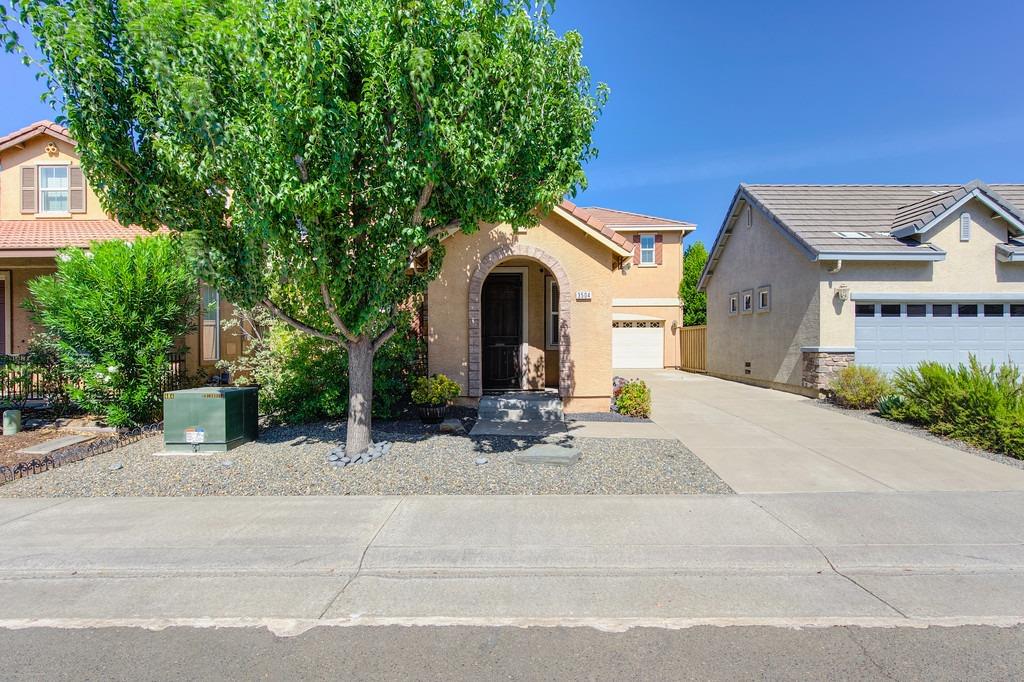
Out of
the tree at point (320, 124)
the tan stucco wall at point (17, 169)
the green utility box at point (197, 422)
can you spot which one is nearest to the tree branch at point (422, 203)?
the tree at point (320, 124)

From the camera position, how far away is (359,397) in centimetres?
723

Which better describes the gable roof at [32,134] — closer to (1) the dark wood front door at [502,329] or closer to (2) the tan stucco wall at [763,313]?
(1) the dark wood front door at [502,329]

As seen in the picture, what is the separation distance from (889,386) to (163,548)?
13.0 meters

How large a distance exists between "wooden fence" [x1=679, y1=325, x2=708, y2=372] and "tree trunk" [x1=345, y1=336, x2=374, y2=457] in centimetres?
1617

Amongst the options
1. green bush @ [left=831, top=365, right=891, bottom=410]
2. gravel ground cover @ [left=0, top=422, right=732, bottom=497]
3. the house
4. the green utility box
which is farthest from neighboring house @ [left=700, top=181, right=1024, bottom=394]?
the green utility box

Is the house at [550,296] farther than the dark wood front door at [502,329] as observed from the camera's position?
No

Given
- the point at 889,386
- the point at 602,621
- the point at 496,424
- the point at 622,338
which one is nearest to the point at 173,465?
the point at 496,424

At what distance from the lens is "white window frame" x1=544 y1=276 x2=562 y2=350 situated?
38.2ft

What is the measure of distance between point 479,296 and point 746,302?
10.9 metres

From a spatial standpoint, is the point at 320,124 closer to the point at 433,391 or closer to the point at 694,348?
the point at 433,391

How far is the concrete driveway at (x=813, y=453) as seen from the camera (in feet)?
20.5

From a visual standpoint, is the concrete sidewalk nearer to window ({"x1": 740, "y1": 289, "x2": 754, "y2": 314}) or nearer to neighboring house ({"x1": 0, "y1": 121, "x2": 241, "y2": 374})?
neighboring house ({"x1": 0, "y1": 121, "x2": 241, "y2": 374})

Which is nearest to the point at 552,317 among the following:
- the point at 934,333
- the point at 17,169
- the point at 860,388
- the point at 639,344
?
the point at 860,388

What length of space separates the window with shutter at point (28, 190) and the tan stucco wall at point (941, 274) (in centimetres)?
1932
